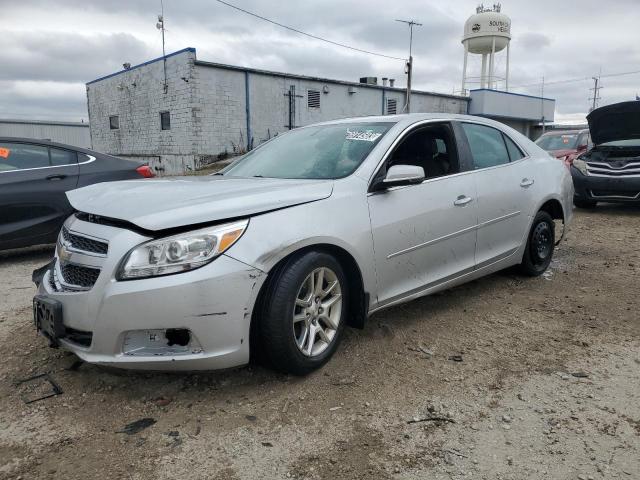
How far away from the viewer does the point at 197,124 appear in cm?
1902

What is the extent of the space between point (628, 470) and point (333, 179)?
2.07 m

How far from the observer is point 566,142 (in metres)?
12.5

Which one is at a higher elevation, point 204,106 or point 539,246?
point 204,106

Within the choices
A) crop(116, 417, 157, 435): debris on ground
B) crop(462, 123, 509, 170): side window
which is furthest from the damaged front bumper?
crop(462, 123, 509, 170): side window

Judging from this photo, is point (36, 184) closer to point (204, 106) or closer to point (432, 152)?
point (432, 152)

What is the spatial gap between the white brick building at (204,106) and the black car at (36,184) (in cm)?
1341

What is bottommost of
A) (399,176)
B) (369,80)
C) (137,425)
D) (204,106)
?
(137,425)

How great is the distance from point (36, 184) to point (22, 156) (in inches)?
15.7

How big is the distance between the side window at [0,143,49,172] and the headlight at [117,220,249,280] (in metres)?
4.09

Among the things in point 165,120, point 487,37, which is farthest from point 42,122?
point 487,37

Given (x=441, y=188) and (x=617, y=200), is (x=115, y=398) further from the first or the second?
(x=617, y=200)

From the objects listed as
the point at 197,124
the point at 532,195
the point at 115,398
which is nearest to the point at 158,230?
the point at 115,398

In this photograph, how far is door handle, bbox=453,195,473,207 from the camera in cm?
374

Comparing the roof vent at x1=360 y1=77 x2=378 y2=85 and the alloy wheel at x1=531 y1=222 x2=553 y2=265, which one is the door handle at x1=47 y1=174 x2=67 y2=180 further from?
the roof vent at x1=360 y1=77 x2=378 y2=85
